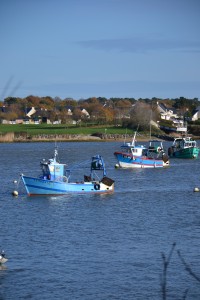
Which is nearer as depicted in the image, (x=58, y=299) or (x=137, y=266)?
(x=58, y=299)

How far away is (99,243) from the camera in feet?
135

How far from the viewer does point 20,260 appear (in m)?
36.7

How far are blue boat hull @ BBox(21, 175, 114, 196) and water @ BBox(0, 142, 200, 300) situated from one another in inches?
25.3

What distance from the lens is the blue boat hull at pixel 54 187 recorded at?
59.5 metres

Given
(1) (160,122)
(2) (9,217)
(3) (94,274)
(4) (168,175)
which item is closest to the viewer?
(3) (94,274)

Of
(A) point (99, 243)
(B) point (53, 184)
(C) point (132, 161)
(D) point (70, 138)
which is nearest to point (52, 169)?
(B) point (53, 184)

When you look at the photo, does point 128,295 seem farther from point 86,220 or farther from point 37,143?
point 37,143

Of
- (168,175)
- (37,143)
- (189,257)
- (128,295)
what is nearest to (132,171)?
(168,175)

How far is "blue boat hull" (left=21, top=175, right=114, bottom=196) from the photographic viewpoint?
59469mm

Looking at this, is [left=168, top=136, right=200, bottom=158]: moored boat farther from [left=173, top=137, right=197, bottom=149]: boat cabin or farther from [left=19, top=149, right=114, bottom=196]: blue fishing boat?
[left=19, top=149, right=114, bottom=196]: blue fishing boat

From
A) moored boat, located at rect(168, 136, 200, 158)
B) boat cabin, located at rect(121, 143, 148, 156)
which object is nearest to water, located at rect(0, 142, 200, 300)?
boat cabin, located at rect(121, 143, 148, 156)

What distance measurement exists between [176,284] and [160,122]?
165704 millimetres

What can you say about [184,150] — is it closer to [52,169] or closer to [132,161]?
[132,161]

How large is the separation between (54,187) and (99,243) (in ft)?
63.1
